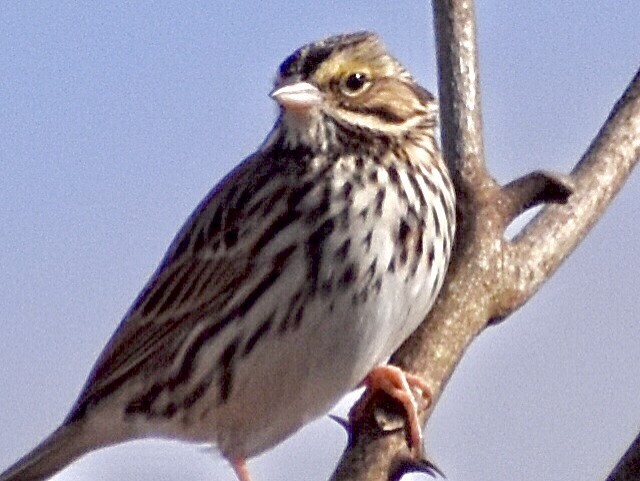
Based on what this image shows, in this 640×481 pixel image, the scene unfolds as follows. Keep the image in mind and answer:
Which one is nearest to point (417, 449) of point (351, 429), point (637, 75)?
point (351, 429)

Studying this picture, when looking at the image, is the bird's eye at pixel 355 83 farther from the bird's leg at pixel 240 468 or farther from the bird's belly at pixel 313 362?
the bird's leg at pixel 240 468

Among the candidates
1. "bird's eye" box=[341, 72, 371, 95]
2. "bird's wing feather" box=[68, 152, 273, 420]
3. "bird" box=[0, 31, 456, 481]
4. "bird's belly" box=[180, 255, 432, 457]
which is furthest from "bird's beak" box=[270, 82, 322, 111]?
"bird's belly" box=[180, 255, 432, 457]

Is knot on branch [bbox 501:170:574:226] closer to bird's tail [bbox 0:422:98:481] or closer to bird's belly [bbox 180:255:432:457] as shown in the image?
bird's belly [bbox 180:255:432:457]

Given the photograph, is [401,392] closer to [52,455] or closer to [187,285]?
[187,285]

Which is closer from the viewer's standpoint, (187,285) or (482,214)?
(482,214)

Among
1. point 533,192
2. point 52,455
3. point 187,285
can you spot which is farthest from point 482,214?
point 52,455

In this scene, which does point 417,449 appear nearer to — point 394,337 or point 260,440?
point 394,337
